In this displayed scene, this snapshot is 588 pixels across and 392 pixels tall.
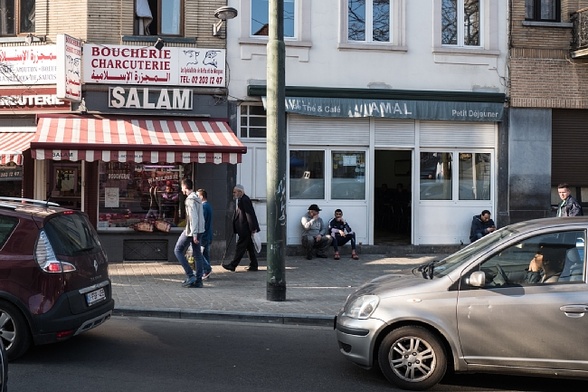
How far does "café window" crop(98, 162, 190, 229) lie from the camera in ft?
46.5

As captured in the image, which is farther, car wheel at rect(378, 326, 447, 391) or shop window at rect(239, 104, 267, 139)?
shop window at rect(239, 104, 267, 139)

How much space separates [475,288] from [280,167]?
4.56m

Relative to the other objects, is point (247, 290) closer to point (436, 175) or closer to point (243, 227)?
point (243, 227)

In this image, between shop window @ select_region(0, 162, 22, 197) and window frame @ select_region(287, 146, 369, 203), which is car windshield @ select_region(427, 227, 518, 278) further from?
shop window @ select_region(0, 162, 22, 197)

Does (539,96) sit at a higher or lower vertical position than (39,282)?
higher

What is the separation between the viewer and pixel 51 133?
12.6 metres

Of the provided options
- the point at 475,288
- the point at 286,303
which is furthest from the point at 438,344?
the point at 286,303

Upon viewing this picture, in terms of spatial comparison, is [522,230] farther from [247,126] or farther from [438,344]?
[247,126]

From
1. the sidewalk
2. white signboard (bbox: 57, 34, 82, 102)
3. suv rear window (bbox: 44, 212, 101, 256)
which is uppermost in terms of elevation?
white signboard (bbox: 57, 34, 82, 102)

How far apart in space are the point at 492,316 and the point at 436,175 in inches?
403

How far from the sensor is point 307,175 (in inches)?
598

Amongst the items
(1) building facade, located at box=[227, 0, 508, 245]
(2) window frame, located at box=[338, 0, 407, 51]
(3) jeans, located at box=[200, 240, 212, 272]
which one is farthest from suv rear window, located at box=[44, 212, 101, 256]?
(2) window frame, located at box=[338, 0, 407, 51]

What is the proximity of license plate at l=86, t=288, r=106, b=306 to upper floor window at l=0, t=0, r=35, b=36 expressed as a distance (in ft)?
30.5

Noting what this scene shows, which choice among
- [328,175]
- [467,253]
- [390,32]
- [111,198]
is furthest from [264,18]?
[467,253]
